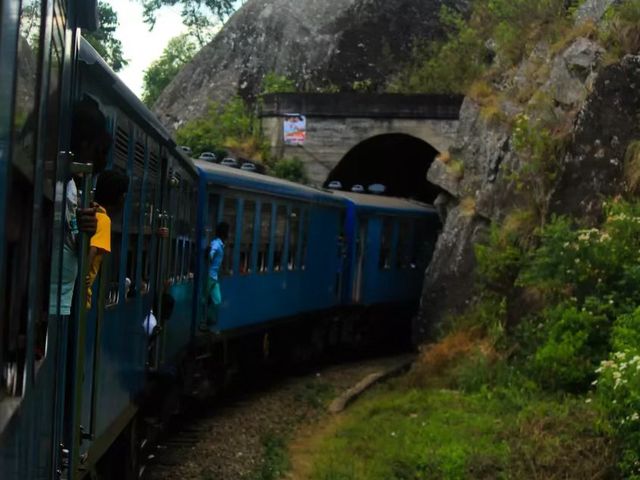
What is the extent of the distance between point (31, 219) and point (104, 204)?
2024 mm

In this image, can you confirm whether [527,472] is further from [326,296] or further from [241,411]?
[326,296]

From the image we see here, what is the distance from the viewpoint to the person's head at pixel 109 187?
484cm

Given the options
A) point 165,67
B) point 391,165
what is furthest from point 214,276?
point 165,67

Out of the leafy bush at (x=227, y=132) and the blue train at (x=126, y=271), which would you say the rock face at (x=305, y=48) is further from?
the blue train at (x=126, y=271)

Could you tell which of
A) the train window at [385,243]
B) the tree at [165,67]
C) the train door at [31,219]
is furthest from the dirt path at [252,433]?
the tree at [165,67]

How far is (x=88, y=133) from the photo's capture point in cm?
442

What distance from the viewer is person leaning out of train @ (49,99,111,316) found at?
3.77 metres

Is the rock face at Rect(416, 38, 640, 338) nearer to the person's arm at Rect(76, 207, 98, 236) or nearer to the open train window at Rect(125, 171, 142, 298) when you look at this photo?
the open train window at Rect(125, 171, 142, 298)

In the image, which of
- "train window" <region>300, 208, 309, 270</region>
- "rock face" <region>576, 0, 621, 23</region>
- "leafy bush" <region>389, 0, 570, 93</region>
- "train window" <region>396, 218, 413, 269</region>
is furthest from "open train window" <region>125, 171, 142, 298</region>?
"train window" <region>396, 218, 413, 269</region>

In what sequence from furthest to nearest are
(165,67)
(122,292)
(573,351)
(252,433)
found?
1. (165,67)
2. (252,433)
3. (573,351)
4. (122,292)

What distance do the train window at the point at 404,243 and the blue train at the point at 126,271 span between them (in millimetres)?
1922

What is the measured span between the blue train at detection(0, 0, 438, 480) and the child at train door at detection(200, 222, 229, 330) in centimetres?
11

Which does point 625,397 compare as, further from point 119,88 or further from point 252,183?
point 252,183

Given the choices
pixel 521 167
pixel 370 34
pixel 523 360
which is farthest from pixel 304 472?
pixel 370 34
